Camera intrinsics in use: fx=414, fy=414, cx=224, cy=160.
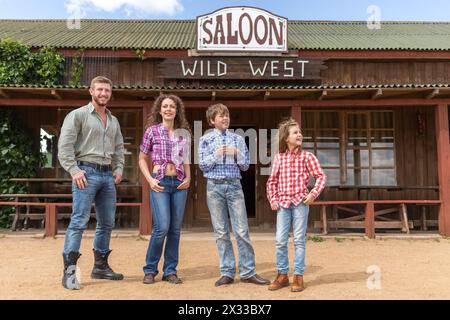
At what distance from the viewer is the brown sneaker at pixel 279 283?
143 inches

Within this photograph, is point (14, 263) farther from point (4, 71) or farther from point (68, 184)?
point (4, 71)

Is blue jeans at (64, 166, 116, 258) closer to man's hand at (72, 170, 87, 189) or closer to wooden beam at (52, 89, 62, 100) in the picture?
man's hand at (72, 170, 87, 189)

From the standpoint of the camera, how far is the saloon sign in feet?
30.4

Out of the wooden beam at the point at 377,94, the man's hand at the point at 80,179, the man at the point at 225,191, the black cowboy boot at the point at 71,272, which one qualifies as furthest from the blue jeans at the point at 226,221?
the wooden beam at the point at 377,94

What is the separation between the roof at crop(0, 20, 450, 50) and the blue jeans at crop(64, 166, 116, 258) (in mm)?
6333

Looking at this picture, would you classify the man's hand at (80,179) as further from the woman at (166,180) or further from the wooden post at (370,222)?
the wooden post at (370,222)


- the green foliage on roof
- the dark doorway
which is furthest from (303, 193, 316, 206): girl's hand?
the green foliage on roof

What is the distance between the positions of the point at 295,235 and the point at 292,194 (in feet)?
1.20

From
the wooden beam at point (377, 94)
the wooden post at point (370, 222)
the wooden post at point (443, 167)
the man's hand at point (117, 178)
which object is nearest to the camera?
the man's hand at point (117, 178)

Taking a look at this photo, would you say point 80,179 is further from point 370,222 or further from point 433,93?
point 433,93

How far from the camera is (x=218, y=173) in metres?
3.83

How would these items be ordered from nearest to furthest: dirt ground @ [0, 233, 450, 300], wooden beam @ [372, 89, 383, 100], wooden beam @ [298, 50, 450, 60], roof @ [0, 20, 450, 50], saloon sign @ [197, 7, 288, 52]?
1. dirt ground @ [0, 233, 450, 300]
2. wooden beam @ [372, 89, 383, 100]
3. saloon sign @ [197, 7, 288, 52]
4. wooden beam @ [298, 50, 450, 60]
5. roof @ [0, 20, 450, 50]

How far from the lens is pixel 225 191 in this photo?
12.6 feet
